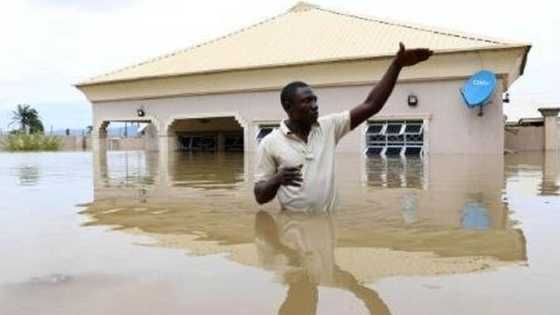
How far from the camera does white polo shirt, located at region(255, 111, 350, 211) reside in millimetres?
4812

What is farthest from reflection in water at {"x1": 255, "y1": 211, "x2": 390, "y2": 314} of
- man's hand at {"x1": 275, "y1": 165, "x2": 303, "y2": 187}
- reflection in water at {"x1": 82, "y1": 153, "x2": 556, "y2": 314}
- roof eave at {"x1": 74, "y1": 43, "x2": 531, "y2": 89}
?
roof eave at {"x1": 74, "y1": 43, "x2": 531, "y2": 89}

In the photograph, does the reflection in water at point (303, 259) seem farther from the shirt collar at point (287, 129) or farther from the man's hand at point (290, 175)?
the shirt collar at point (287, 129)

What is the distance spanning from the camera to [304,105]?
15.3 ft

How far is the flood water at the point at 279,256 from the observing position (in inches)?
101

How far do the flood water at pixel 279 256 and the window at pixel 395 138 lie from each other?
44.5 ft

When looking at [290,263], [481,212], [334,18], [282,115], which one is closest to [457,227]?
[481,212]

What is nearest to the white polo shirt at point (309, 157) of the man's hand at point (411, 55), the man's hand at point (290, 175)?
the man's hand at point (290, 175)

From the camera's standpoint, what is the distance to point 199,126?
95.9ft

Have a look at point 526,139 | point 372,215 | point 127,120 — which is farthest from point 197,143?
point 372,215

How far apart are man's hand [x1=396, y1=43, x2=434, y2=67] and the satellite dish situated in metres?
14.5

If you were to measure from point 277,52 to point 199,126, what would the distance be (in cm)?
793

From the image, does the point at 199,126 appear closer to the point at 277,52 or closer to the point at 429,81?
the point at 277,52

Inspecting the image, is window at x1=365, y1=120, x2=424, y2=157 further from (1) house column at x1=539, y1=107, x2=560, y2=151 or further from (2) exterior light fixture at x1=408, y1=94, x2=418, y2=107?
(1) house column at x1=539, y1=107, x2=560, y2=151

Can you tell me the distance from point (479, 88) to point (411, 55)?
14.7 m
